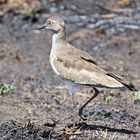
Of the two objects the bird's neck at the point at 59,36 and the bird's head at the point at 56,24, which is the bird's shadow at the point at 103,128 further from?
the bird's head at the point at 56,24

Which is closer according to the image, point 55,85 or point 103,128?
point 103,128

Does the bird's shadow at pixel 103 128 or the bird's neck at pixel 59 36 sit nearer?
the bird's shadow at pixel 103 128

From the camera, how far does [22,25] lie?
15219 mm

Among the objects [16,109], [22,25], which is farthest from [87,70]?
[22,25]

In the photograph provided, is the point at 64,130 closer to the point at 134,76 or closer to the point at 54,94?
the point at 54,94

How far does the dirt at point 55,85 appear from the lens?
8.12 meters

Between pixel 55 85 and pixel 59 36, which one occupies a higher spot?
pixel 59 36

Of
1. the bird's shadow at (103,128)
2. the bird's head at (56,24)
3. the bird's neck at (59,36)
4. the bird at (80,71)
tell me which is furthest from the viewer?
the bird's head at (56,24)

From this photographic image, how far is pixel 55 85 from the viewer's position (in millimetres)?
Result: 11742

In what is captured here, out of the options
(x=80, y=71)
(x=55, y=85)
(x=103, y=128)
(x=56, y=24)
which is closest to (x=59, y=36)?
(x=56, y=24)

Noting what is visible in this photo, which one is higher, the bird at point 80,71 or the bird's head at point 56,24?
the bird's head at point 56,24

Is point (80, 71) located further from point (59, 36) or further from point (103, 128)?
point (59, 36)

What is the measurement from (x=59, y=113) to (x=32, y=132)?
1.67 meters

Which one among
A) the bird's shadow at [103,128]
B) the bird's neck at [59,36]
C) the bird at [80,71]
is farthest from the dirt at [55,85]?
the bird's neck at [59,36]
